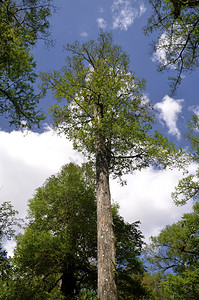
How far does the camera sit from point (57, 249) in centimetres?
964

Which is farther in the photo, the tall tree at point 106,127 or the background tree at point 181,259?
the background tree at point 181,259

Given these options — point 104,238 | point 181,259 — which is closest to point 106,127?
point 104,238

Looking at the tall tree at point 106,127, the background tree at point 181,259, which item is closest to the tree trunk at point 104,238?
the tall tree at point 106,127

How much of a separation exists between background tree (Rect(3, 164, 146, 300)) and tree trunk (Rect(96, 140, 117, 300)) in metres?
3.47

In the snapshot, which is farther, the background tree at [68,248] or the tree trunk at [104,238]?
the background tree at [68,248]

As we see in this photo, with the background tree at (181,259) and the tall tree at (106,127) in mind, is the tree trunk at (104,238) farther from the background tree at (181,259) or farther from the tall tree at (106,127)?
the background tree at (181,259)

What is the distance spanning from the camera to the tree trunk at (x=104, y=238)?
5051 mm

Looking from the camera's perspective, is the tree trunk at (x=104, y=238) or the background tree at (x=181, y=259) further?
the background tree at (x=181, y=259)

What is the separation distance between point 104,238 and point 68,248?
4703 millimetres

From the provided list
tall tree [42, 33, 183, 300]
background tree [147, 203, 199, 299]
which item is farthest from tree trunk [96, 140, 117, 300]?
background tree [147, 203, 199, 299]

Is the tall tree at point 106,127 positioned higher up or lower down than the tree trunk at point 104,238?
higher up

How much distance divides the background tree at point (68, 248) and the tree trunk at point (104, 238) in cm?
347

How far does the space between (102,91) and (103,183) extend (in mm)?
3572

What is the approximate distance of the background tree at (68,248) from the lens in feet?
30.3
